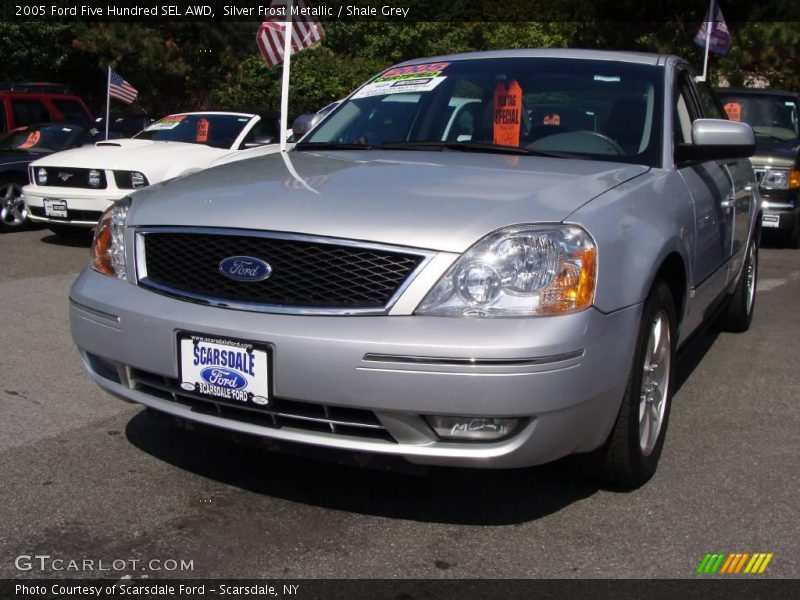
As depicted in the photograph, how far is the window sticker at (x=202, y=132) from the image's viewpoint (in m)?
10.7

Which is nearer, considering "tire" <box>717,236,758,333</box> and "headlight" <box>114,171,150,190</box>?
"tire" <box>717,236,758,333</box>

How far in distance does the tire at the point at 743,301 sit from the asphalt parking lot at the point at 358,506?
1.49 metres

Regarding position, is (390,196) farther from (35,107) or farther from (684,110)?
(35,107)

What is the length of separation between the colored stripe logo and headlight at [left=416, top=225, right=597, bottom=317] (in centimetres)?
91

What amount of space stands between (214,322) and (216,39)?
24.9m

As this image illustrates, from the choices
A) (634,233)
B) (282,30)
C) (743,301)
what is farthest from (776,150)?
(634,233)

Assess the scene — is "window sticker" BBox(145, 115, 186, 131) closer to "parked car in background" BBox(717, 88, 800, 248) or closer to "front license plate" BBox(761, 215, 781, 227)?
"parked car in background" BBox(717, 88, 800, 248)

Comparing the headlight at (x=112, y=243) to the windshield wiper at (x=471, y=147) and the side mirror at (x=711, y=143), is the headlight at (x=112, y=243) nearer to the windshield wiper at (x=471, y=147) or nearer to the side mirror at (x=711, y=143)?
the windshield wiper at (x=471, y=147)

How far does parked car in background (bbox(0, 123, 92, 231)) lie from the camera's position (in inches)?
425

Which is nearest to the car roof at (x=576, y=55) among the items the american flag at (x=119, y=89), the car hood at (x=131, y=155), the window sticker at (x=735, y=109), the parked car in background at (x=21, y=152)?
the car hood at (x=131, y=155)

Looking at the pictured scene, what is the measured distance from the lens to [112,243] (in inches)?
140

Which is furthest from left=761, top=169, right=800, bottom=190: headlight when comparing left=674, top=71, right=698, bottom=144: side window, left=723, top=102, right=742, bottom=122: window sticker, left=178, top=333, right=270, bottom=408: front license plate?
left=178, top=333, right=270, bottom=408: front license plate

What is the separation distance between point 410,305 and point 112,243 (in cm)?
127
